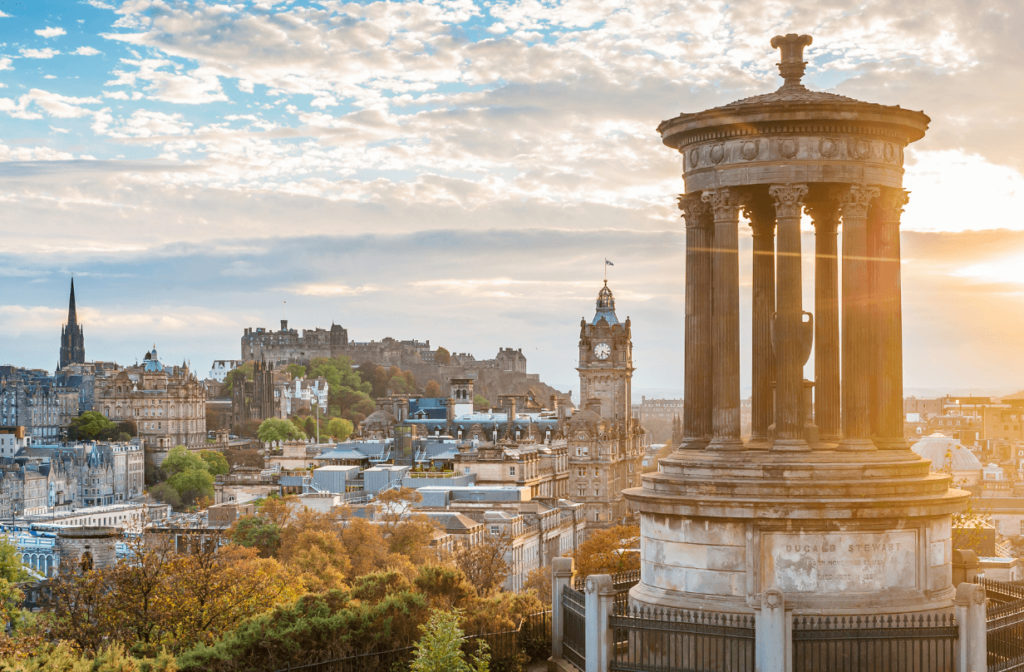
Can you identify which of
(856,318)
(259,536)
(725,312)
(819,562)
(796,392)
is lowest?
(259,536)

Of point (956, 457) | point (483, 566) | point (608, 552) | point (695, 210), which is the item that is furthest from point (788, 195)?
point (956, 457)

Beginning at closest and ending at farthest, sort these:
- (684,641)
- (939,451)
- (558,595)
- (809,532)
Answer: (684,641)
(809,532)
(558,595)
(939,451)

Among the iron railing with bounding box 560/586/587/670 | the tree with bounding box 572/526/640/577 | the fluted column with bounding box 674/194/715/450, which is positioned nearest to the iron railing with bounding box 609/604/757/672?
the iron railing with bounding box 560/586/587/670

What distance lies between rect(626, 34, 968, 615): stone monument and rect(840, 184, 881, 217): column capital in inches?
1.3

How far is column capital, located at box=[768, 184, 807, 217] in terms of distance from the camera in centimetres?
3406

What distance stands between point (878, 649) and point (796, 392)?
600 centimetres

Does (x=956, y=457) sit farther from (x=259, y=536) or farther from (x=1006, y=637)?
(x=1006, y=637)

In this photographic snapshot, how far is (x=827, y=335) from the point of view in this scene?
34719 mm

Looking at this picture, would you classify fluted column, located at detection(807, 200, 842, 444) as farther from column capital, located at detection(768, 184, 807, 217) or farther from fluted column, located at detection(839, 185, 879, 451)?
column capital, located at detection(768, 184, 807, 217)

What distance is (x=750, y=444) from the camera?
34906mm

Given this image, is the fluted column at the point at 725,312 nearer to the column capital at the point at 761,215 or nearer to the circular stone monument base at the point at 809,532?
the circular stone monument base at the point at 809,532

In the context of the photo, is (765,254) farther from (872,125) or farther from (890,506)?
(890,506)

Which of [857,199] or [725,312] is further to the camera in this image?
[725,312]

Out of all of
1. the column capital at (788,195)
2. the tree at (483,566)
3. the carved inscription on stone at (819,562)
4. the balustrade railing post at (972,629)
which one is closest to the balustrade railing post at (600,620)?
the carved inscription on stone at (819,562)
